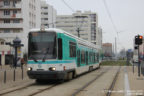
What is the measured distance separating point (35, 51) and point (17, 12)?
52.1 meters

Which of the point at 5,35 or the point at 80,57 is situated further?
the point at 5,35

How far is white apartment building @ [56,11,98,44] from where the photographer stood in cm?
13650

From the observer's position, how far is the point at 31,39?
15.3 metres

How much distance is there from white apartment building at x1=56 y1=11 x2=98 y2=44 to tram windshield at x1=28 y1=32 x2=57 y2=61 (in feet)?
385

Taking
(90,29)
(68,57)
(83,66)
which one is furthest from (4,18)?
(90,29)

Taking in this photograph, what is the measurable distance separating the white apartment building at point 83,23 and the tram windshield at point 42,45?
385ft

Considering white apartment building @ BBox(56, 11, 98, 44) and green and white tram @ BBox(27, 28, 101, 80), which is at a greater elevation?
white apartment building @ BBox(56, 11, 98, 44)

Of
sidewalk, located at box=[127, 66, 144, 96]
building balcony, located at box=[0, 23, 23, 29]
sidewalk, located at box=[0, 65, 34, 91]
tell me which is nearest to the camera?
sidewalk, located at box=[127, 66, 144, 96]

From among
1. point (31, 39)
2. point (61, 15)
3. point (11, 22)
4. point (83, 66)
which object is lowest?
point (83, 66)

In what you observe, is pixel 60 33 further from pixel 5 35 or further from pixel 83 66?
pixel 5 35

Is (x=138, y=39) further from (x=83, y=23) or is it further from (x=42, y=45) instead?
(x=83, y=23)

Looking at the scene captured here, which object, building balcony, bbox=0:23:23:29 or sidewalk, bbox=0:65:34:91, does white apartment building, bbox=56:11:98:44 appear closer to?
building balcony, bbox=0:23:23:29

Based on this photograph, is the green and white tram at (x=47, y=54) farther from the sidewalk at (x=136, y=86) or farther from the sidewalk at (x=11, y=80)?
the sidewalk at (x=136, y=86)

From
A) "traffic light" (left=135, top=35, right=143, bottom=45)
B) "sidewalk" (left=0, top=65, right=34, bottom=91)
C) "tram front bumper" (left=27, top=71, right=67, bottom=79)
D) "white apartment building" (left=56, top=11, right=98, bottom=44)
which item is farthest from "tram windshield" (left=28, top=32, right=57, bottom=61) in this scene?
"white apartment building" (left=56, top=11, right=98, bottom=44)
